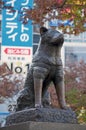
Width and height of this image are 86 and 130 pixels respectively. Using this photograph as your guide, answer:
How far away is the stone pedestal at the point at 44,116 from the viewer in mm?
5688

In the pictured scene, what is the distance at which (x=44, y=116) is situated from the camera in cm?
568

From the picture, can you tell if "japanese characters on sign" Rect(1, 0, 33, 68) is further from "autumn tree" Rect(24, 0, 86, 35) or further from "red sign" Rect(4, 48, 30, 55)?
"autumn tree" Rect(24, 0, 86, 35)

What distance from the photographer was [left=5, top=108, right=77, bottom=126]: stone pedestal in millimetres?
5688

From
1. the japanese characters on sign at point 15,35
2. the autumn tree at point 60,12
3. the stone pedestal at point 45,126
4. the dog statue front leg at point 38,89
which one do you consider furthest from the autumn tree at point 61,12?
the japanese characters on sign at point 15,35

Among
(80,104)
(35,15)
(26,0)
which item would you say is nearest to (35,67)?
(35,15)

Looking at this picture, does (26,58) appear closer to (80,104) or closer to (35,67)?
(80,104)

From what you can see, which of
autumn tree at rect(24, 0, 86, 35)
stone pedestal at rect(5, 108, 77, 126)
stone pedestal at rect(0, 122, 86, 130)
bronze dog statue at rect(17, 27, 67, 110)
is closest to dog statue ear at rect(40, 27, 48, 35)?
bronze dog statue at rect(17, 27, 67, 110)

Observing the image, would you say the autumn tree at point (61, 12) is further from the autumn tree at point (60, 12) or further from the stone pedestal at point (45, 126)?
the stone pedestal at point (45, 126)

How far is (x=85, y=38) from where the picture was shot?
3972cm

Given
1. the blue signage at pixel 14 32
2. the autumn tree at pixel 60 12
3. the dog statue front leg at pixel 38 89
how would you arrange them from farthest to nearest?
the blue signage at pixel 14 32 < the autumn tree at pixel 60 12 < the dog statue front leg at pixel 38 89

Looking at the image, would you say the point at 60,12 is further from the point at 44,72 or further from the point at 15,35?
the point at 15,35

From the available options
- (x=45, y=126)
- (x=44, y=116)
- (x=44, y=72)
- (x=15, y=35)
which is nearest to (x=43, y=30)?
(x=44, y=72)

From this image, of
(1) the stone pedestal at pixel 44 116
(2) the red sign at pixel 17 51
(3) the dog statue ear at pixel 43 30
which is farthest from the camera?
(2) the red sign at pixel 17 51

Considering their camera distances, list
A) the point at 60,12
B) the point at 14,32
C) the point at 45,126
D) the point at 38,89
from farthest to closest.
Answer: the point at 14,32 < the point at 60,12 < the point at 38,89 < the point at 45,126
